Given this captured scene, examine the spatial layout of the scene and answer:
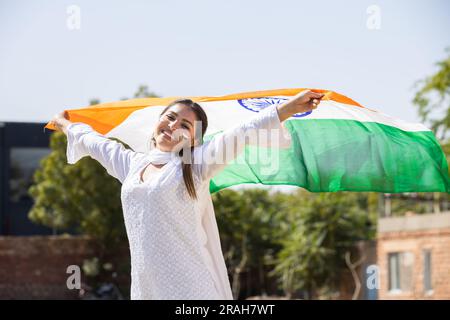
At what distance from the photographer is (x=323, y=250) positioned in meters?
24.7

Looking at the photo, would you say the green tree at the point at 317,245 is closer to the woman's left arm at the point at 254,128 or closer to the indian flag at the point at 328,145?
the indian flag at the point at 328,145

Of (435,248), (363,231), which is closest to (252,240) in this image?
(363,231)

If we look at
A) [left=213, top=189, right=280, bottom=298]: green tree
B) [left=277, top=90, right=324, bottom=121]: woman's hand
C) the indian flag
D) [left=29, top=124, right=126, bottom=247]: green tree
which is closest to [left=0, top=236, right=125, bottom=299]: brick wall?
[left=29, top=124, right=126, bottom=247]: green tree

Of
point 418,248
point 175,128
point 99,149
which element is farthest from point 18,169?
point 175,128

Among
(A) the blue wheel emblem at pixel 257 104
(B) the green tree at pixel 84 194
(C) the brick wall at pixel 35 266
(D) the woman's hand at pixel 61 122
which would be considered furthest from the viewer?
(B) the green tree at pixel 84 194

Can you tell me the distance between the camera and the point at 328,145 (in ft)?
18.7

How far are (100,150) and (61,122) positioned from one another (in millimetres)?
475

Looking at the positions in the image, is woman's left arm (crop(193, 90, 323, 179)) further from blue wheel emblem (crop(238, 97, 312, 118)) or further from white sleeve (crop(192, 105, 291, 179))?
blue wheel emblem (crop(238, 97, 312, 118))

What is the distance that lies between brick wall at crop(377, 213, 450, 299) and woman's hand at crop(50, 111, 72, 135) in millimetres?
16559

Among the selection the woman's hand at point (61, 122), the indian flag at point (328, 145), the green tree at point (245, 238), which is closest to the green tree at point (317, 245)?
the green tree at point (245, 238)

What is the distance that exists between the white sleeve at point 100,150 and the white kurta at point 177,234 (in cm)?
30

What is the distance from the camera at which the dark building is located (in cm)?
3100

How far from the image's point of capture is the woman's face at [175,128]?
4.11m
